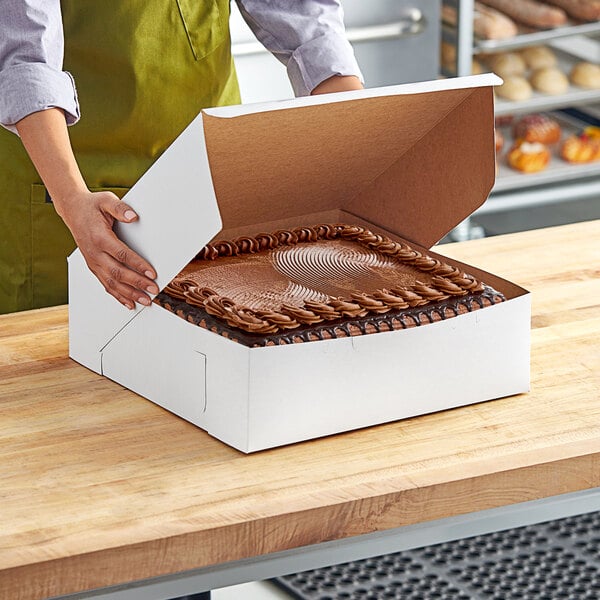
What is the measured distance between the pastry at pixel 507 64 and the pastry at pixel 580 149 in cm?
27

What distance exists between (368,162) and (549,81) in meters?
2.31

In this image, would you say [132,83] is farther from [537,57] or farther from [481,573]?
[537,57]

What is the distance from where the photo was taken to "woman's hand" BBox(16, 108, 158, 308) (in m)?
1.18

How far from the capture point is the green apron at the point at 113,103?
66.6 inches

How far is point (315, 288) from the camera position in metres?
1.23

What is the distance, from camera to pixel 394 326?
1.15m

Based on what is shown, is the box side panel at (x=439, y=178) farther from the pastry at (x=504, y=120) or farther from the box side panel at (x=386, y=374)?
the pastry at (x=504, y=120)

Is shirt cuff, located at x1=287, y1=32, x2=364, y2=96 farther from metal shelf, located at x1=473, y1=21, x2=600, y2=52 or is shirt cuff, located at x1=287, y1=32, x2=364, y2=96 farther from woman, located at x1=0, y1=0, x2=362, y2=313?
metal shelf, located at x1=473, y1=21, x2=600, y2=52

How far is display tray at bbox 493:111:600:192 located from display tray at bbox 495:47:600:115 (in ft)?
0.57

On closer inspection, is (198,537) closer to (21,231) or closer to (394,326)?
(394,326)

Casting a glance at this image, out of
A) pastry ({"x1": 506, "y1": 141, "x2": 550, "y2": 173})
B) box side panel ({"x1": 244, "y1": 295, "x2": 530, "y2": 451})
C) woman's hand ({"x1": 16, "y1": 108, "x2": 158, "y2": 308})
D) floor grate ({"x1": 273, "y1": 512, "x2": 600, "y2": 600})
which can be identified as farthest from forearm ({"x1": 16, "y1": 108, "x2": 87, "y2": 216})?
pastry ({"x1": 506, "y1": 141, "x2": 550, "y2": 173})

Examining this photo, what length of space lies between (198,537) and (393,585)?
106 centimetres

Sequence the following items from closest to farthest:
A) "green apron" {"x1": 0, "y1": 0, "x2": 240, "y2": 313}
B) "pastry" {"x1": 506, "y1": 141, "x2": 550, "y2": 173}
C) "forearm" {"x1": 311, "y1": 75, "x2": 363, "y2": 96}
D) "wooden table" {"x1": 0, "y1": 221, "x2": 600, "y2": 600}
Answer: "wooden table" {"x1": 0, "y1": 221, "x2": 600, "y2": 600}, "forearm" {"x1": 311, "y1": 75, "x2": 363, "y2": 96}, "green apron" {"x1": 0, "y1": 0, "x2": 240, "y2": 313}, "pastry" {"x1": 506, "y1": 141, "x2": 550, "y2": 173}

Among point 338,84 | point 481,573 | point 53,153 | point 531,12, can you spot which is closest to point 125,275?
point 53,153
